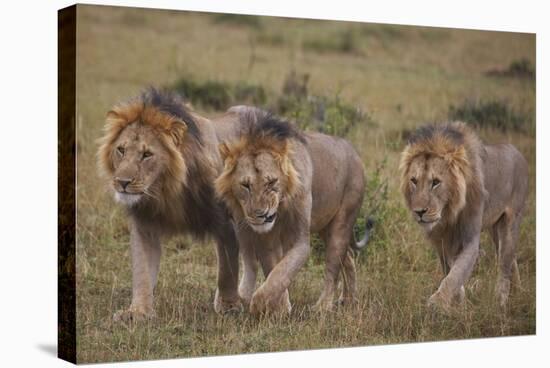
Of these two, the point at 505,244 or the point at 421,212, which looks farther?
the point at 505,244

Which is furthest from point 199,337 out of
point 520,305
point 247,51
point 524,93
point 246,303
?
point 247,51

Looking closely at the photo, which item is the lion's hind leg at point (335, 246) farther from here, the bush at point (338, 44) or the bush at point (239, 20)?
the bush at point (239, 20)

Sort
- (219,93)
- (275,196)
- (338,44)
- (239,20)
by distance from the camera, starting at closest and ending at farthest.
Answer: (275,196) < (219,93) < (338,44) < (239,20)

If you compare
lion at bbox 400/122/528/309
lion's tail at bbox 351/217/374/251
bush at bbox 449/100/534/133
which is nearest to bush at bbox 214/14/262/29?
bush at bbox 449/100/534/133

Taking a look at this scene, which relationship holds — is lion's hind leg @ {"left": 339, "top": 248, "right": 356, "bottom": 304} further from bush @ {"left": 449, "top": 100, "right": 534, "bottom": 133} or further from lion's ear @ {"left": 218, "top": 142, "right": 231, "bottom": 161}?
bush @ {"left": 449, "top": 100, "right": 534, "bottom": 133}

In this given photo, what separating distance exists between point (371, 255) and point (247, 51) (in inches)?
164

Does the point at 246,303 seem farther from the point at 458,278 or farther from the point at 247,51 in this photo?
the point at 247,51

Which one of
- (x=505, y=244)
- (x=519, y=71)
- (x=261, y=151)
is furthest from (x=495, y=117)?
(x=261, y=151)

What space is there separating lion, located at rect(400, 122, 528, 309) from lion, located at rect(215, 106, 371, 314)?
53 centimetres

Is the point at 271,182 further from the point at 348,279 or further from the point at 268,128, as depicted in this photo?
the point at 348,279

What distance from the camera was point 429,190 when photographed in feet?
22.7

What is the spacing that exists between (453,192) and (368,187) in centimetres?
91

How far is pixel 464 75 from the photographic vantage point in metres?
7.96

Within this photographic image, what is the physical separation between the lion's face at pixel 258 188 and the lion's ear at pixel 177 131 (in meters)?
0.35
